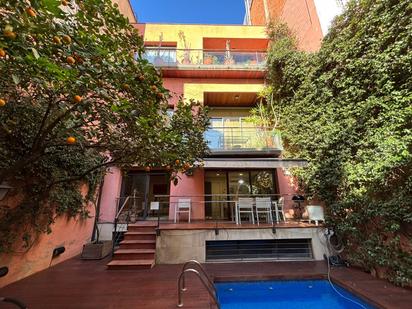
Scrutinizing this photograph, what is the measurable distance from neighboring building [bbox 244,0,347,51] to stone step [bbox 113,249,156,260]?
11.2 meters

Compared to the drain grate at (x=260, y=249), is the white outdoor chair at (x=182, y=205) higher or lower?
higher

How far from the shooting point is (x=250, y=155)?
9898 mm

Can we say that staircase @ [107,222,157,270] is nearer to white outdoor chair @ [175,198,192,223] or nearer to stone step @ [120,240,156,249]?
stone step @ [120,240,156,249]

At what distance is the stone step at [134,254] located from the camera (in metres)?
6.60

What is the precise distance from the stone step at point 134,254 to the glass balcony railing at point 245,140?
486 cm

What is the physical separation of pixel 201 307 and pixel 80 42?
478cm

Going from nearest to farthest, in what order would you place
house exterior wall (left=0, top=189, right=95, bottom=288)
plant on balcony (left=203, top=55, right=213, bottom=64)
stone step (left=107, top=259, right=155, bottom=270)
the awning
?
house exterior wall (left=0, top=189, right=95, bottom=288)
stone step (left=107, top=259, right=155, bottom=270)
the awning
plant on balcony (left=203, top=55, right=213, bottom=64)


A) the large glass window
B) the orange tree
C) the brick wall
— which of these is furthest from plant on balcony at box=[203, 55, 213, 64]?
the orange tree

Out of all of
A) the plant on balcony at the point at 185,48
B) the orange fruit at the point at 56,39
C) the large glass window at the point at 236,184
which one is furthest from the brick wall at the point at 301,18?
the orange fruit at the point at 56,39

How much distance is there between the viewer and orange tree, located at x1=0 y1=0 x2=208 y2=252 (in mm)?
2166

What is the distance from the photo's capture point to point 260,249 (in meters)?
7.65

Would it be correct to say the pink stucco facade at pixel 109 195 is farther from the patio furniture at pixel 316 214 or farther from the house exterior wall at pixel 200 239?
the patio furniture at pixel 316 214

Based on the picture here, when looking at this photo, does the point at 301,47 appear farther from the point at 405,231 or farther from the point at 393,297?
the point at 393,297

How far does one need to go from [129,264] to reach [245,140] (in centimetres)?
680
